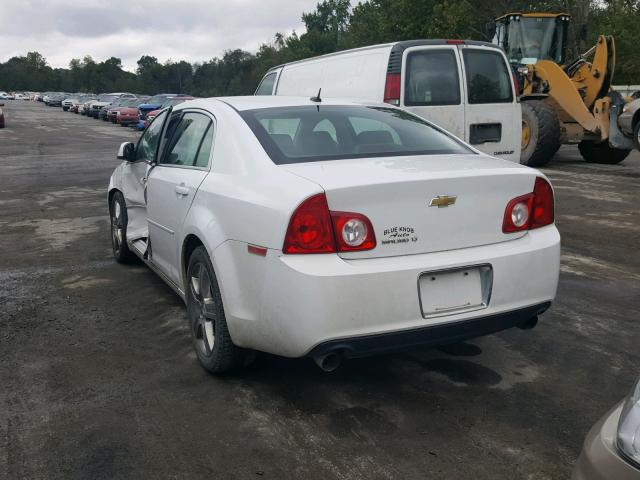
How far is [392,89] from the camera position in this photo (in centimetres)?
887

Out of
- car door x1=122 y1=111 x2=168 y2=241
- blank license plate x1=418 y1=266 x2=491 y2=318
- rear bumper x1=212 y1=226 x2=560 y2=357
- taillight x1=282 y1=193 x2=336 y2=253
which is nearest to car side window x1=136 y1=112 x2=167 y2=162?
car door x1=122 y1=111 x2=168 y2=241

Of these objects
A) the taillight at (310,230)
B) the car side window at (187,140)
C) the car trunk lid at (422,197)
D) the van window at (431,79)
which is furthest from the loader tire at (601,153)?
the taillight at (310,230)

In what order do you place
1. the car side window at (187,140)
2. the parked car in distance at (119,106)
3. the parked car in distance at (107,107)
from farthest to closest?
the parked car in distance at (107,107) < the parked car in distance at (119,106) < the car side window at (187,140)

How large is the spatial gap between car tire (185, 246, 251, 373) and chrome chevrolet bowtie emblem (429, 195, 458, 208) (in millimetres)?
1224

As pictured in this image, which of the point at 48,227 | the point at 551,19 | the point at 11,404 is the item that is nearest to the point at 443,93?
the point at 48,227

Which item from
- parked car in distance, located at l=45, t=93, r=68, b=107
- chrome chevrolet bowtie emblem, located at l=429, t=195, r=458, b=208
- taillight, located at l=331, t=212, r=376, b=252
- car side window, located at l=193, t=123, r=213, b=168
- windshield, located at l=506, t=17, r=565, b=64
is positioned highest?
windshield, located at l=506, t=17, r=565, b=64

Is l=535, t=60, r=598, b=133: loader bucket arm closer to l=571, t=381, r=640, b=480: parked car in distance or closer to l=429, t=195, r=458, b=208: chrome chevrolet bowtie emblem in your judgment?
l=429, t=195, r=458, b=208: chrome chevrolet bowtie emblem

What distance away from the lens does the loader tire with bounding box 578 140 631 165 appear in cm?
1526

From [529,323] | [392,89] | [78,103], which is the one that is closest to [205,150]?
[529,323]

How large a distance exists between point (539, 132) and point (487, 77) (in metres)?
4.87

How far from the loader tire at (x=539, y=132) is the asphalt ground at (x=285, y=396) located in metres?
8.23

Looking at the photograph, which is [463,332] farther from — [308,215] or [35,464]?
[35,464]

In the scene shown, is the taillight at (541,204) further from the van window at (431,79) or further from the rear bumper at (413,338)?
the van window at (431,79)

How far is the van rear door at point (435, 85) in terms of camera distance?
8.91 m
